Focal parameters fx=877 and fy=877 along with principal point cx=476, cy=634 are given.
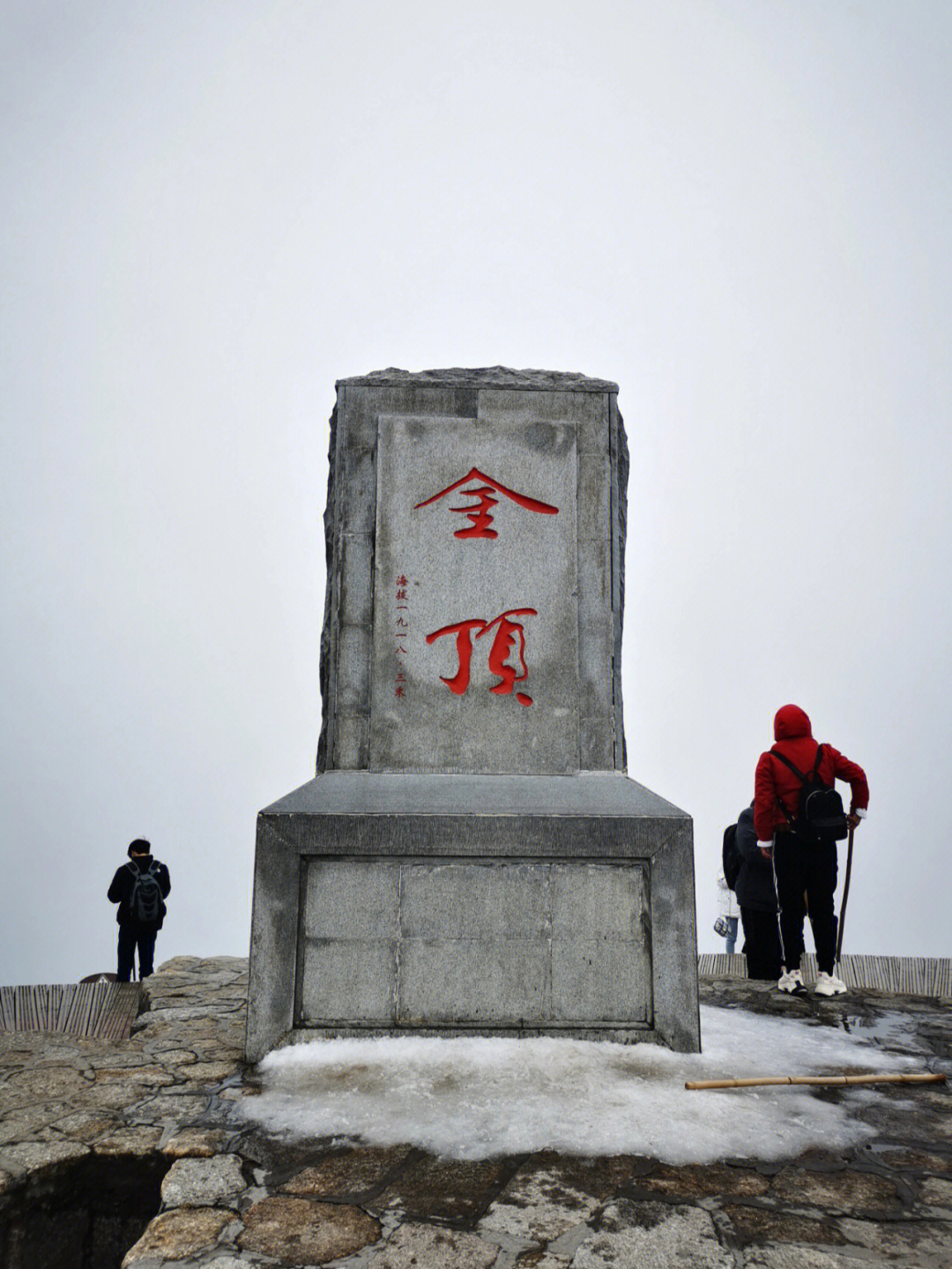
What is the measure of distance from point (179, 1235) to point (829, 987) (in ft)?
16.0

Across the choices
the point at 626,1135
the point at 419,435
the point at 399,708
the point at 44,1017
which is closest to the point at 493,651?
the point at 399,708

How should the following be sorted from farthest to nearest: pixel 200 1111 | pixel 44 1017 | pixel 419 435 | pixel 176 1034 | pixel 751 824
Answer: pixel 751 824, pixel 44 1017, pixel 419 435, pixel 176 1034, pixel 200 1111

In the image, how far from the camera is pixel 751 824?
7348mm

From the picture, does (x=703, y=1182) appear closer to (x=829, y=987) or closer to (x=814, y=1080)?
(x=814, y=1080)

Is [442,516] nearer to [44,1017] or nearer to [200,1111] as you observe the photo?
[200,1111]

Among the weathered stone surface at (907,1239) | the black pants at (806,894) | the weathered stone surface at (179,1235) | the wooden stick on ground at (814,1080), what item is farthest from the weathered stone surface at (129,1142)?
the black pants at (806,894)

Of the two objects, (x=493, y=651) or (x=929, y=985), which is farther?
(x=929, y=985)

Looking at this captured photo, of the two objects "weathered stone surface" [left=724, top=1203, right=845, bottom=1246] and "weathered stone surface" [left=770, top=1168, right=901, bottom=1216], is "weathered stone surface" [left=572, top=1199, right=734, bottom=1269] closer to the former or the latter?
"weathered stone surface" [left=724, top=1203, right=845, bottom=1246]

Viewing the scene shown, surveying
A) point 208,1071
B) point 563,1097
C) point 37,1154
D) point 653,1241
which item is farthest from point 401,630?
point 653,1241

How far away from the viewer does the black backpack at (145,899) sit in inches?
360

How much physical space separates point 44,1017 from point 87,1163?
416cm

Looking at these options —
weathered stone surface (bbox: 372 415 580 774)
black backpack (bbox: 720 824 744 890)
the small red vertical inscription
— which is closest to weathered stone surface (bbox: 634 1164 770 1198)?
weathered stone surface (bbox: 372 415 580 774)

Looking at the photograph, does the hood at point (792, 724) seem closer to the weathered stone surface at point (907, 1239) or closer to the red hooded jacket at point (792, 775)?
the red hooded jacket at point (792, 775)

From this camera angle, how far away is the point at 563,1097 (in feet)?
12.4
